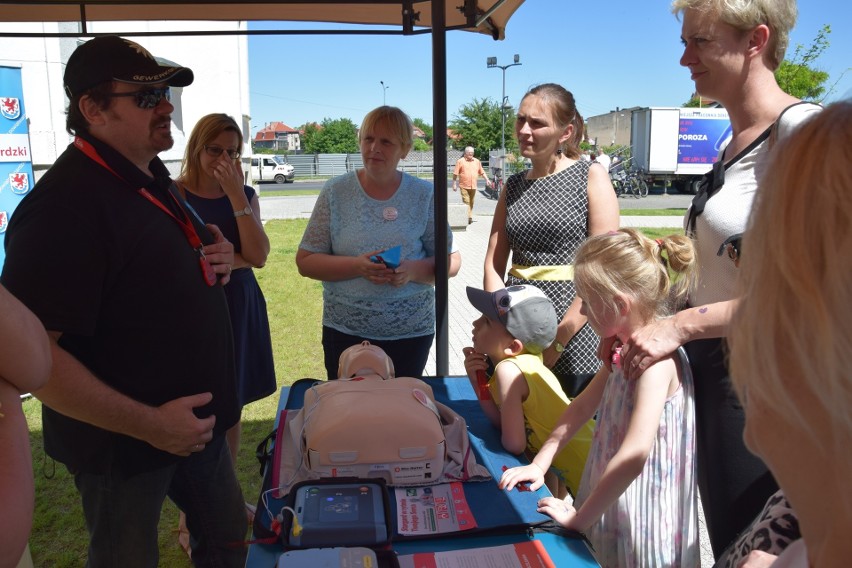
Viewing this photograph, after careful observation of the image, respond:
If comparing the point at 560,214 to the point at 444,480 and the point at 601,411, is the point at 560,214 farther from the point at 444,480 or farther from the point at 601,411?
the point at 444,480

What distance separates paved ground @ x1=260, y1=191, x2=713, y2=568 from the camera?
221 inches

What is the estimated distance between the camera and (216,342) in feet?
5.86

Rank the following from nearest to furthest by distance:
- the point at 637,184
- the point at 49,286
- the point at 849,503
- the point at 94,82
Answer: the point at 849,503 < the point at 49,286 < the point at 94,82 < the point at 637,184

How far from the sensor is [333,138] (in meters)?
59.5

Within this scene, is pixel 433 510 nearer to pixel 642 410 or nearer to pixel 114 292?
pixel 642 410

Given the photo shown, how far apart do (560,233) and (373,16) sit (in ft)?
5.94

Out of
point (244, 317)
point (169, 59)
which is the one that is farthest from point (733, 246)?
point (169, 59)

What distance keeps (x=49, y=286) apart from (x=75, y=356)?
0.73 feet

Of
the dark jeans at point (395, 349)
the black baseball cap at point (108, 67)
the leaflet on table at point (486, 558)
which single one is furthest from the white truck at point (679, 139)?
the leaflet on table at point (486, 558)

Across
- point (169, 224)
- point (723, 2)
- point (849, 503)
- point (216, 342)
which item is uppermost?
point (723, 2)

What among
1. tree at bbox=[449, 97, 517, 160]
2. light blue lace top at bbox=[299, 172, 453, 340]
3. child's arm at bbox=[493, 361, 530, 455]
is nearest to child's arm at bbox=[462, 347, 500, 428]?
child's arm at bbox=[493, 361, 530, 455]

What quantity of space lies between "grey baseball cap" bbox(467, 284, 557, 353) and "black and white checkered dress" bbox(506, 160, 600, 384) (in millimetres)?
437

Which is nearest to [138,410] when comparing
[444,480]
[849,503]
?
[444,480]

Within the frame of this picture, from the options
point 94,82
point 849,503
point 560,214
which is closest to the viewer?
point 849,503
